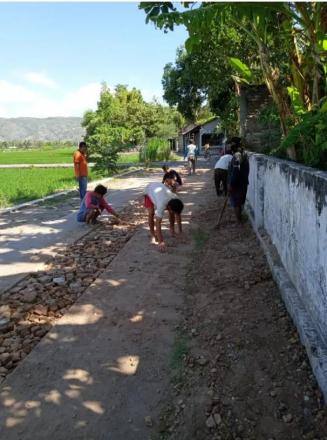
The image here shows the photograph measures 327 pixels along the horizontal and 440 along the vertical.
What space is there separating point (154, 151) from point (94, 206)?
2633 centimetres

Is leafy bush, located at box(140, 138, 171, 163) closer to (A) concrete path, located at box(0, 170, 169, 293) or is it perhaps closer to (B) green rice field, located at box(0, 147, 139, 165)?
(B) green rice field, located at box(0, 147, 139, 165)

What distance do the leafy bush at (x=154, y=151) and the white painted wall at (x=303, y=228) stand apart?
28.0 meters

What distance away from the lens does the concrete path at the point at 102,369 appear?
310 cm

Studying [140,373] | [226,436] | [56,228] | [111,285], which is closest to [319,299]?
[226,436]

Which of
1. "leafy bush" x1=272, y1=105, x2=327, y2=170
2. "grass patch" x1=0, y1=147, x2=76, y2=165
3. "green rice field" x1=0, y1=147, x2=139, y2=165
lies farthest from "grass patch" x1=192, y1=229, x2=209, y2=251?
"grass patch" x1=0, y1=147, x2=76, y2=165

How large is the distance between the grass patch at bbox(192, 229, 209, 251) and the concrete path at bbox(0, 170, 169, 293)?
7.50 feet

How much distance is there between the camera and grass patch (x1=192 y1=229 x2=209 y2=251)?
24.4 feet

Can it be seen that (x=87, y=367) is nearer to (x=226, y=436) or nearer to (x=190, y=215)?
(x=226, y=436)

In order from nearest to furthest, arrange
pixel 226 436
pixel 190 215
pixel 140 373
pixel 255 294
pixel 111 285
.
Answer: pixel 226 436 → pixel 140 373 → pixel 255 294 → pixel 111 285 → pixel 190 215

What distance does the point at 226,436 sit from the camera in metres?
2.89

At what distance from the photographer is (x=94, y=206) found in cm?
925

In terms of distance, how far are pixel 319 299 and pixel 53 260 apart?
15.4 ft

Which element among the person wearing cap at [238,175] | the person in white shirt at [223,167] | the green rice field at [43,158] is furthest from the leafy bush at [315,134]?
the green rice field at [43,158]

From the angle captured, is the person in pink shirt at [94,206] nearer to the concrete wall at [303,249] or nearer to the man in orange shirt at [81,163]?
the man in orange shirt at [81,163]
